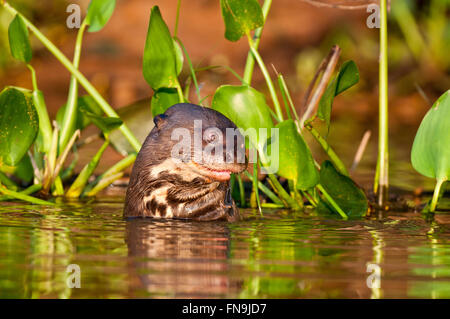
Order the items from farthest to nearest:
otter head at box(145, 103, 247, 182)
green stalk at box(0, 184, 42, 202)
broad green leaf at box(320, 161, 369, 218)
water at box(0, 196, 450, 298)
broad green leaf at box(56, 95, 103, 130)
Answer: broad green leaf at box(56, 95, 103, 130)
green stalk at box(0, 184, 42, 202)
broad green leaf at box(320, 161, 369, 218)
otter head at box(145, 103, 247, 182)
water at box(0, 196, 450, 298)

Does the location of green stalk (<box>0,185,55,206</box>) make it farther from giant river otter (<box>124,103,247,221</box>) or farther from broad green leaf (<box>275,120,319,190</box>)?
broad green leaf (<box>275,120,319,190</box>)

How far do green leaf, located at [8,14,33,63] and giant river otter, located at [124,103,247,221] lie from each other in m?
1.09

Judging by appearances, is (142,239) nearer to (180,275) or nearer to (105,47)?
(180,275)

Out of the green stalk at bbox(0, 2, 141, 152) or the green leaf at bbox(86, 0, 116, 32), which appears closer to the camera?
the green stalk at bbox(0, 2, 141, 152)

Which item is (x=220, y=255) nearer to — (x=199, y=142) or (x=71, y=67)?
(x=199, y=142)

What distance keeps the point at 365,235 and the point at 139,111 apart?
2.19m

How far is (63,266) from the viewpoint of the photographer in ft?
10.5

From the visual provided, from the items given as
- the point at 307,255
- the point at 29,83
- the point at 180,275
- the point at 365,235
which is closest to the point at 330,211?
the point at 365,235

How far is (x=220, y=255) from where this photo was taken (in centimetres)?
347

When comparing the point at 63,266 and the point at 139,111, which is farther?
the point at 139,111

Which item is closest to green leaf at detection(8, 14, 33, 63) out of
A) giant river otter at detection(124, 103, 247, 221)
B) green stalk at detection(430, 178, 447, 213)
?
giant river otter at detection(124, 103, 247, 221)

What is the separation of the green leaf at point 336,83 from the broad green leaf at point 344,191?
15.3 inches

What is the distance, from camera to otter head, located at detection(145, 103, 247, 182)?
166 inches

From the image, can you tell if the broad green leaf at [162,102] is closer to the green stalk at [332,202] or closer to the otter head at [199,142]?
the otter head at [199,142]
